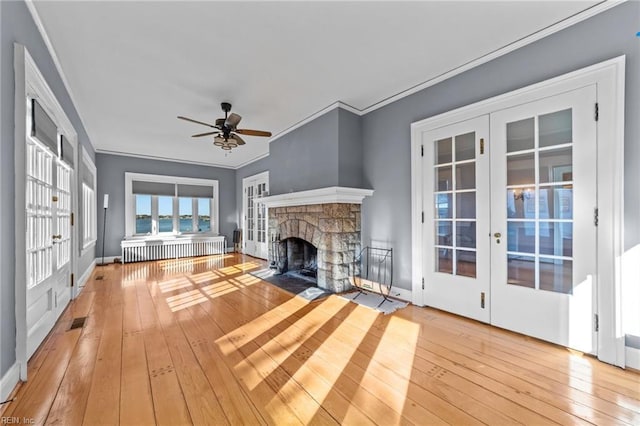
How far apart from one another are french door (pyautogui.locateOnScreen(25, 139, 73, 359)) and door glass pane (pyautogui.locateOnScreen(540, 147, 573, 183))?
Result: 4.37m

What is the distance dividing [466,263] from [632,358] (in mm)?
1344

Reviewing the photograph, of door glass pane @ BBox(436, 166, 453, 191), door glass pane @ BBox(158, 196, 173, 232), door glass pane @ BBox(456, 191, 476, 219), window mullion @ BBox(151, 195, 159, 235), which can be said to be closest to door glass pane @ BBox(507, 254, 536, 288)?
door glass pane @ BBox(456, 191, 476, 219)

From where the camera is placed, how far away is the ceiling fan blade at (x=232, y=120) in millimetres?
3592

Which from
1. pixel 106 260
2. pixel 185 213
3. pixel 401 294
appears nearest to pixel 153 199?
pixel 185 213

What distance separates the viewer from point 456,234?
309 centimetres

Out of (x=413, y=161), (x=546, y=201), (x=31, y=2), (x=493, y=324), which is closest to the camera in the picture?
(x=31, y=2)

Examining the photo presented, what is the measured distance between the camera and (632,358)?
1.99m

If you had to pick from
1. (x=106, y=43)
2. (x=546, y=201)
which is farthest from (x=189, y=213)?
(x=546, y=201)

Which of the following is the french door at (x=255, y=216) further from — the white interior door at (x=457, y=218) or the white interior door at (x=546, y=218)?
the white interior door at (x=546, y=218)

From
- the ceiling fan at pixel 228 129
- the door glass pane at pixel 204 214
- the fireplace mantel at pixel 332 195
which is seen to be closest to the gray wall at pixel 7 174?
the ceiling fan at pixel 228 129

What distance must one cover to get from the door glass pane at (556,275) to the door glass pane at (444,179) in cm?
117

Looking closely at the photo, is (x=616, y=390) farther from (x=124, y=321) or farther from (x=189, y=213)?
(x=189, y=213)

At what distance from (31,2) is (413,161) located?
394 centimetres

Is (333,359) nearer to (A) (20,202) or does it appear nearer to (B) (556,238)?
(B) (556,238)
